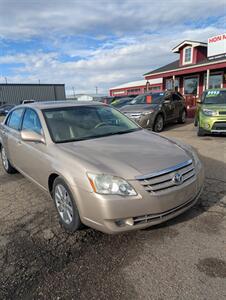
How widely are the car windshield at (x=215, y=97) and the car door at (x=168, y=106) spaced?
5.61 ft

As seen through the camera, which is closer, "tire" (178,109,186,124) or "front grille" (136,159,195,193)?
"front grille" (136,159,195,193)

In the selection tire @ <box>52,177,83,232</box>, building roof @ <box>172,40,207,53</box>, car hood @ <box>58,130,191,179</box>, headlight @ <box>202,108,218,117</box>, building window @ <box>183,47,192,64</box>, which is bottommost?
tire @ <box>52,177,83,232</box>

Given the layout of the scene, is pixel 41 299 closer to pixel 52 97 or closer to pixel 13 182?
pixel 13 182

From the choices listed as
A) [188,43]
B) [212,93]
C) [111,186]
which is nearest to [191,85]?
[188,43]

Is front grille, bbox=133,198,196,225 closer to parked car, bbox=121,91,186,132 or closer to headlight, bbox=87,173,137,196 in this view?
headlight, bbox=87,173,137,196

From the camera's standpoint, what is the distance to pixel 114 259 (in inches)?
90.7

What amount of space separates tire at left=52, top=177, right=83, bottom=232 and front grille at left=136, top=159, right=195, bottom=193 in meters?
0.84

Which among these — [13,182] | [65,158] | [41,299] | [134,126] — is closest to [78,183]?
[65,158]

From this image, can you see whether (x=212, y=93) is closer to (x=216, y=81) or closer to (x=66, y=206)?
(x=66, y=206)

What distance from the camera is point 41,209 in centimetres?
338

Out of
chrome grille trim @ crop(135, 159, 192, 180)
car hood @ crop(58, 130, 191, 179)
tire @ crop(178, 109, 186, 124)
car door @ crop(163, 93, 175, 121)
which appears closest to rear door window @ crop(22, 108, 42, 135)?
car hood @ crop(58, 130, 191, 179)

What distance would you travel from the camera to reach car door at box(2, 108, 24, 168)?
4.12 m

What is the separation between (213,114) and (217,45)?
10339 millimetres

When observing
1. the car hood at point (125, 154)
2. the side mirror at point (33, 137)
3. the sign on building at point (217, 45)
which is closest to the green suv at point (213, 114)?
the car hood at point (125, 154)
